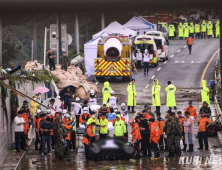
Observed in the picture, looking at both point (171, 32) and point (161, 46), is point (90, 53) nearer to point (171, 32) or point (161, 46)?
point (161, 46)

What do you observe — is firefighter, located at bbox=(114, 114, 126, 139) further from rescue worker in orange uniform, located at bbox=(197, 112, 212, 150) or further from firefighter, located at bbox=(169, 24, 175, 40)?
firefighter, located at bbox=(169, 24, 175, 40)

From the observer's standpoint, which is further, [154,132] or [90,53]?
[90,53]

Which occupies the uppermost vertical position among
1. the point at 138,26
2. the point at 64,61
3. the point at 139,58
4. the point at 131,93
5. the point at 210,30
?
the point at 210,30

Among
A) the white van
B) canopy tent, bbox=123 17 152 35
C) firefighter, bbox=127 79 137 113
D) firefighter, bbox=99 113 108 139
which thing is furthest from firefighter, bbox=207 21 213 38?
firefighter, bbox=99 113 108 139

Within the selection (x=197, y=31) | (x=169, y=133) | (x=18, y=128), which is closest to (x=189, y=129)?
(x=169, y=133)

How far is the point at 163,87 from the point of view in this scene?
32.9 m

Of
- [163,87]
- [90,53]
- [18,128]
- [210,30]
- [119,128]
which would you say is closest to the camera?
[18,128]

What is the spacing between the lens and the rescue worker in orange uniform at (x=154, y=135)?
17.4 m

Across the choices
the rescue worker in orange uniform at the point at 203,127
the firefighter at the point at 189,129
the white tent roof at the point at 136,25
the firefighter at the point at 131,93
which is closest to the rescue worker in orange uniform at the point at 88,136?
the firefighter at the point at 189,129

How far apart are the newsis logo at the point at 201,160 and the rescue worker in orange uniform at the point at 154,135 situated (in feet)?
2.48

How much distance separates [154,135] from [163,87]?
15.5 metres

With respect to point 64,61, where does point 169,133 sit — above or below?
below

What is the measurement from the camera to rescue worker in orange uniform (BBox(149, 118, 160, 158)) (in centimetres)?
1736

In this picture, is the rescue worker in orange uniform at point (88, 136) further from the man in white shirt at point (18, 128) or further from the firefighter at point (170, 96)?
the firefighter at point (170, 96)
